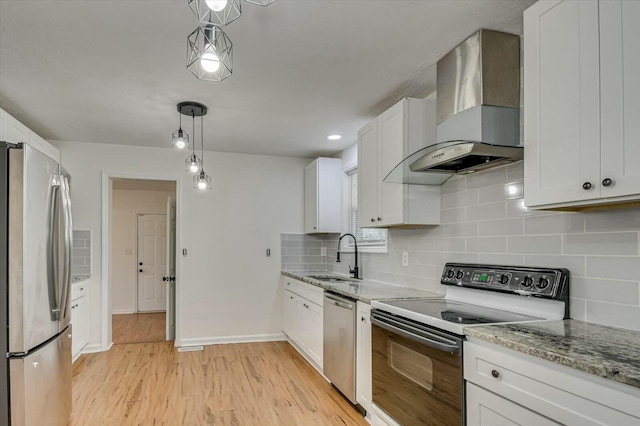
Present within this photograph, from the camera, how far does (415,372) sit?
7.13 feet

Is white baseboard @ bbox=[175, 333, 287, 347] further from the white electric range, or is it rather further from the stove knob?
Result: the stove knob

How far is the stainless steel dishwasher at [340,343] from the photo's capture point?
3.04 m

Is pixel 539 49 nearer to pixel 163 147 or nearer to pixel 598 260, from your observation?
pixel 598 260

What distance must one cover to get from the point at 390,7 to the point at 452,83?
2.04 feet

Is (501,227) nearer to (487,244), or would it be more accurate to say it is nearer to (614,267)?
(487,244)

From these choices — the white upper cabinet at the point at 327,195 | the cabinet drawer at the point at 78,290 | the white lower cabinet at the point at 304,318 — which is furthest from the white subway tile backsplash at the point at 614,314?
the cabinet drawer at the point at 78,290

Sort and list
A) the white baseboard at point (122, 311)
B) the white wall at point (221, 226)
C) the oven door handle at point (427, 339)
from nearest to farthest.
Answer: the oven door handle at point (427, 339)
the white wall at point (221, 226)
the white baseboard at point (122, 311)

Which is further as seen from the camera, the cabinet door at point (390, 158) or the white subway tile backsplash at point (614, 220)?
the cabinet door at point (390, 158)

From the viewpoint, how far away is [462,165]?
2.48m

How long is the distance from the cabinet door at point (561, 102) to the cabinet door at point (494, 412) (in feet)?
2.67

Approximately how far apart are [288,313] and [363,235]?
1.39 meters

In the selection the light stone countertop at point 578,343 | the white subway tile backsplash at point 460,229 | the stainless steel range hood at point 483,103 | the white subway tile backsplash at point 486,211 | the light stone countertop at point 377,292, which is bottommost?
the light stone countertop at point 377,292

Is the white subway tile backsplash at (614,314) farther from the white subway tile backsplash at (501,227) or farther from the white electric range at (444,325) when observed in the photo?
the white subway tile backsplash at (501,227)

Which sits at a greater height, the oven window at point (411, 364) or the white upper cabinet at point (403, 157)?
the white upper cabinet at point (403, 157)
